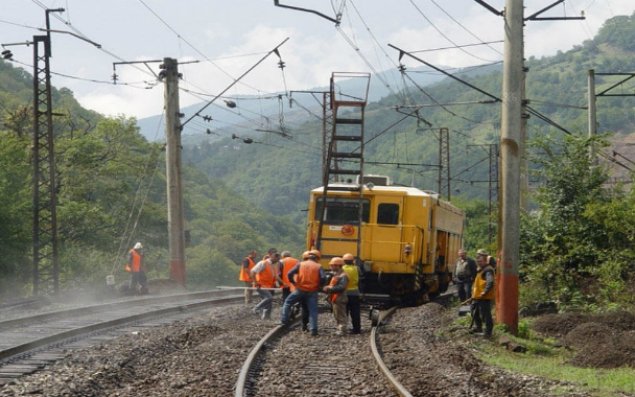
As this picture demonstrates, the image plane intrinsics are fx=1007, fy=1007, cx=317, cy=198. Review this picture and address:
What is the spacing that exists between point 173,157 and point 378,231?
537 inches

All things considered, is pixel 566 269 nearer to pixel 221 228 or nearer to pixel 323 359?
pixel 323 359

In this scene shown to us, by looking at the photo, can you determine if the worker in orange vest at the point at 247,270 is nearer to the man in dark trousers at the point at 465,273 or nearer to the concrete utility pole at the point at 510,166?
the man in dark trousers at the point at 465,273

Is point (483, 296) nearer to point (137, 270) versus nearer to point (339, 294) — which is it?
point (339, 294)

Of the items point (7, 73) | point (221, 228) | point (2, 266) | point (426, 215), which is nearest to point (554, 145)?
point (426, 215)

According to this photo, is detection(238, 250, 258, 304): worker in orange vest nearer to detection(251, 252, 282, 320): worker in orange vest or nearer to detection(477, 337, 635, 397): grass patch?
detection(251, 252, 282, 320): worker in orange vest

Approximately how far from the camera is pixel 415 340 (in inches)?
661

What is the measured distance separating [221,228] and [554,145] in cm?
8894

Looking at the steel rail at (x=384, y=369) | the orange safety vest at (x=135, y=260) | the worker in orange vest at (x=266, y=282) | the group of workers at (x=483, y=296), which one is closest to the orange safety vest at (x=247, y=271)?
the worker in orange vest at (x=266, y=282)

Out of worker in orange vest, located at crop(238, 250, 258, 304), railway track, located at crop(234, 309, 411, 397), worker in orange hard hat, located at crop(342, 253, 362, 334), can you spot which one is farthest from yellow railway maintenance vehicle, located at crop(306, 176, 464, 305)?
railway track, located at crop(234, 309, 411, 397)

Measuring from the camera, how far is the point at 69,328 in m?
20.7

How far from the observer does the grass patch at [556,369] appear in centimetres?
1146

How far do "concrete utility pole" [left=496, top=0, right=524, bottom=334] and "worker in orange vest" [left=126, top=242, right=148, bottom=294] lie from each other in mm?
15231

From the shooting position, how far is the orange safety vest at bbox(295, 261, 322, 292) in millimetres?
18516

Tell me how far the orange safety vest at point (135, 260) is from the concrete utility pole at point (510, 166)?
50.3 feet
